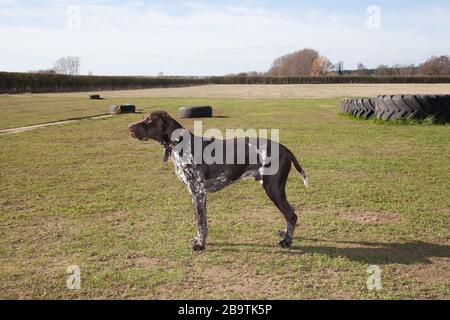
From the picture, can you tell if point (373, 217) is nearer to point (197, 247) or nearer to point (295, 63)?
point (197, 247)

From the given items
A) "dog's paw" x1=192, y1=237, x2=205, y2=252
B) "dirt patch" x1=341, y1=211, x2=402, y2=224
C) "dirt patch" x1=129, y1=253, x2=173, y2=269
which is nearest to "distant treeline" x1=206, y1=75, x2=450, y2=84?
"dirt patch" x1=341, y1=211, x2=402, y2=224

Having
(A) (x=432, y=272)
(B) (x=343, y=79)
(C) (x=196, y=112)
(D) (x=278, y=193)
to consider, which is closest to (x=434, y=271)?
(A) (x=432, y=272)

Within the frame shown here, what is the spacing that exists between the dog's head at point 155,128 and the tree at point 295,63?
535 ft

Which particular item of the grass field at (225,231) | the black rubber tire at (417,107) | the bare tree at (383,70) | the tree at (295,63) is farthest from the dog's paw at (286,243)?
the tree at (295,63)

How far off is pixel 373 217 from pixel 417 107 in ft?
46.5

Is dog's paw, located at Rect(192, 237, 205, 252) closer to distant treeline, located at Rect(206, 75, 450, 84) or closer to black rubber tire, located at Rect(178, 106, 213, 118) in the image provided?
black rubber tire, located at Rect(178, 106, 213, 118)

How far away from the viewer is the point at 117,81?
99.6m

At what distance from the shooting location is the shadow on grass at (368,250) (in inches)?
233

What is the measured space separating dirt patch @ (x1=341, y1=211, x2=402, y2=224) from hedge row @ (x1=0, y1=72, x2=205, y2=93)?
226 ft

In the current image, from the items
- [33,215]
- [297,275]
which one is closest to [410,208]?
[297,275]

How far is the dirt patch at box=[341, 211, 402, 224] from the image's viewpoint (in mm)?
7496

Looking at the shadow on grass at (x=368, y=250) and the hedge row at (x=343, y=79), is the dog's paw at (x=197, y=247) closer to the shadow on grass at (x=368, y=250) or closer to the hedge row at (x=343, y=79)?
the shadow on grass at (x=368, y=250)
